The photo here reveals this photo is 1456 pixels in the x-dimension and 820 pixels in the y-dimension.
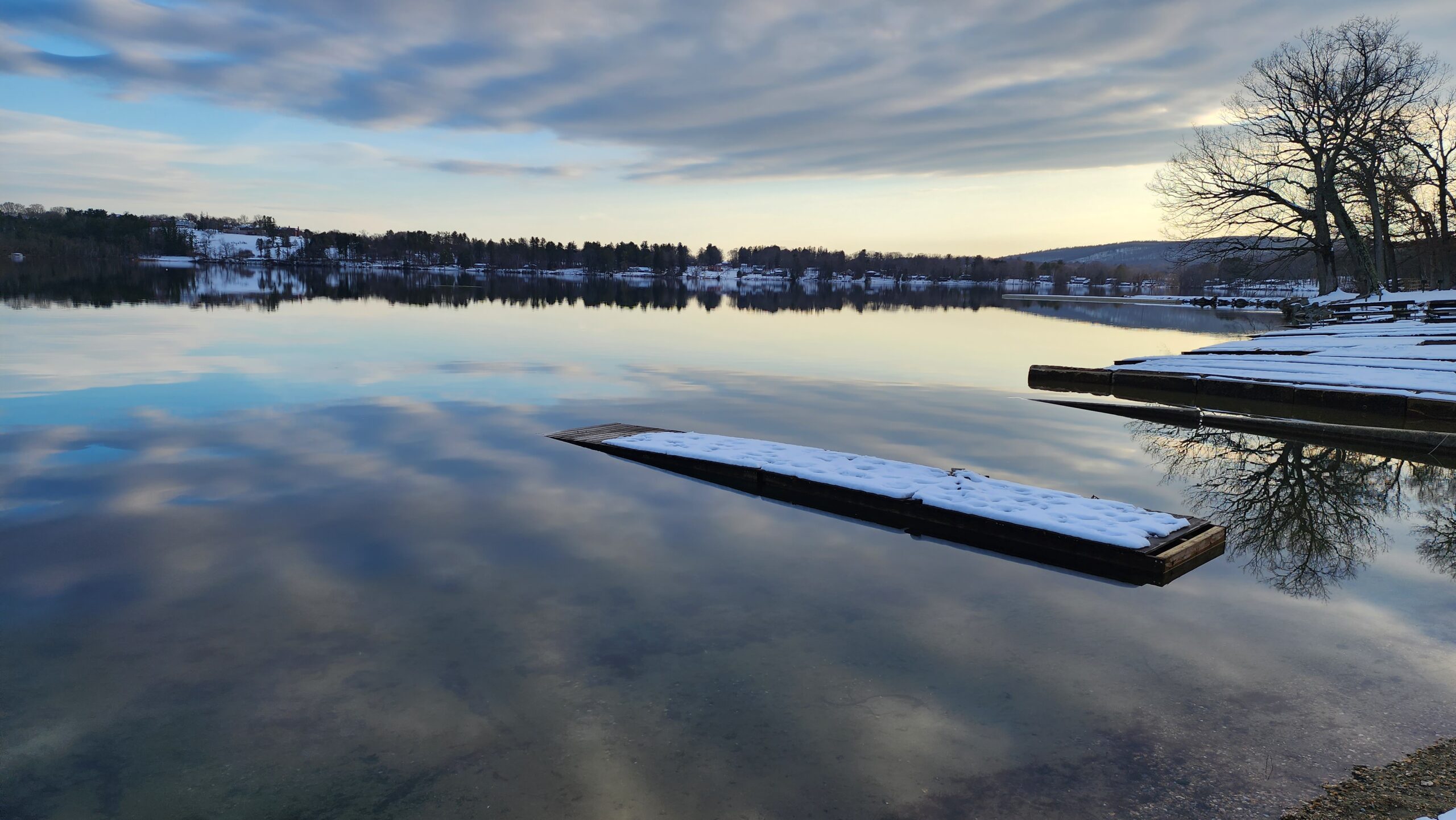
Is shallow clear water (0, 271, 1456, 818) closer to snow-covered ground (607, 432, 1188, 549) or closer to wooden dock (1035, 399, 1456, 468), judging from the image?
wooden dock (1035, 399, 1456, 468)

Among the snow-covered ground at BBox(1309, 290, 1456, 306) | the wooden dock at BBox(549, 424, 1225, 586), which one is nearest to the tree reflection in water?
the wooden dock at BBox(549, 424, 1225, 586)

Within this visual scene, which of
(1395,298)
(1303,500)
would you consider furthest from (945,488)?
(1395,298)

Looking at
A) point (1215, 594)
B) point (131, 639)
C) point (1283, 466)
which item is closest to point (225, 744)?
point (131, 639)

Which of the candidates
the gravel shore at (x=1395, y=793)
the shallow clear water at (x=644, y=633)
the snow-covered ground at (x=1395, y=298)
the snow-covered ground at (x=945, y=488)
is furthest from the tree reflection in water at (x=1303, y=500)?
the snow-covered ground at (x=1395, y=298)

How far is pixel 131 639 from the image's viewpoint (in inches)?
233

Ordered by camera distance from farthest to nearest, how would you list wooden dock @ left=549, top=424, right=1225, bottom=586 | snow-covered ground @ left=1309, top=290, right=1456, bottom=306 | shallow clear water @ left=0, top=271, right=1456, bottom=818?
1. snow-covered ground @ left=1309, top=290, right=1456, bottom=306
2. wooden dock @ left=549, top=424, right=1225, bottom=586
3. shallow clear water @ left=0, top=271, right=1456, bottom=818

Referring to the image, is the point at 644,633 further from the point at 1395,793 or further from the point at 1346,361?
the point at 1346,361

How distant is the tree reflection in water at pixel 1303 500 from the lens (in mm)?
8352

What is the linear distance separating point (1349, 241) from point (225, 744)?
170 ft

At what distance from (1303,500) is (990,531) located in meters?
5.29

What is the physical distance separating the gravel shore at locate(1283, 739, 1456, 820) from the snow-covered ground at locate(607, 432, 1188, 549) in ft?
10.9

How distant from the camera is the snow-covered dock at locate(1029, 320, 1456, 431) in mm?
16094

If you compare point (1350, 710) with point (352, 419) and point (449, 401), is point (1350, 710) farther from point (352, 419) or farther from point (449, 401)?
point (449, 401)

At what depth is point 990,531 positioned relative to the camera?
8625 mm
